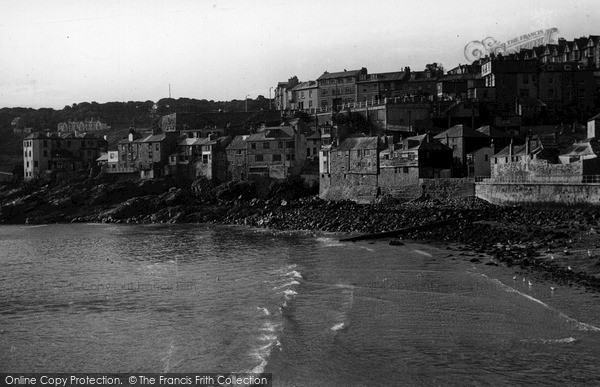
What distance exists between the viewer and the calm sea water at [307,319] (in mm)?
22969

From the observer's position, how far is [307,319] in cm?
2878

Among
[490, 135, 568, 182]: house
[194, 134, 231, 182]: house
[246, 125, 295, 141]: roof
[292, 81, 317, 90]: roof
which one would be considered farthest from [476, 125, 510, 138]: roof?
[292, 81, 317, 90]: roof

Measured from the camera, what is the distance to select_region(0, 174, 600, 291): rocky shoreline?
134ft

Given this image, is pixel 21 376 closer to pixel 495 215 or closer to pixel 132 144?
pixel 495 215

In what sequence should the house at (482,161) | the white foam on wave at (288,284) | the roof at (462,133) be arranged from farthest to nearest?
the roof at (462,133) < the house at (482,161) < the white foam on wave at (288,284)

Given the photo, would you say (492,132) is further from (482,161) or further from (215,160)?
(215,160)

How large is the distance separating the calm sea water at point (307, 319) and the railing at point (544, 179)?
13.3 meters

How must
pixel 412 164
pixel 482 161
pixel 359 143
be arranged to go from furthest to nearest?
1. pixel 359 143
2. pixel 412 164
3. pixel 482 161

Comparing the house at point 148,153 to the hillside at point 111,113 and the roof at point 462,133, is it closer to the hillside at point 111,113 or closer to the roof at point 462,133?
the hillside at point 111,113

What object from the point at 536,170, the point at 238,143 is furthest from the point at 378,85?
the point at 536,170

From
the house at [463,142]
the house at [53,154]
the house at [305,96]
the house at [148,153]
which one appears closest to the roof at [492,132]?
the house at [463,142]

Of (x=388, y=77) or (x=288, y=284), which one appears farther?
(x=388, y=77)

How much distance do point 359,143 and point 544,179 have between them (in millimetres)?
21449

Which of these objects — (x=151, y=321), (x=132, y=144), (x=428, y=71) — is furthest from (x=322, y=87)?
(x=151, y=321)
